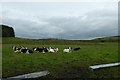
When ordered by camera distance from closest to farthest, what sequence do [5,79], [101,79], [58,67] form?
[5,79]
[101,79]
[58,67]

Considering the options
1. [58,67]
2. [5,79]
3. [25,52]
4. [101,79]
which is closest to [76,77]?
[101,79]

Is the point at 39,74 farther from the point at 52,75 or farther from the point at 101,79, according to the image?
the point at 101,79

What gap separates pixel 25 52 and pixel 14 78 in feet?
55.0

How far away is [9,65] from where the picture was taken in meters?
22.9

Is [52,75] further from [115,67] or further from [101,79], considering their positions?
[115,67]

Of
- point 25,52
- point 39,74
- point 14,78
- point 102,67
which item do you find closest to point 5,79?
point 14,78

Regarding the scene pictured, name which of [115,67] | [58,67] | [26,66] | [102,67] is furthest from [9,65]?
[115,67]

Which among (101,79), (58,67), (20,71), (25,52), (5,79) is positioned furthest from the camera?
(25,52)

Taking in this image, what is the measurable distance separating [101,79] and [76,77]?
1957mm

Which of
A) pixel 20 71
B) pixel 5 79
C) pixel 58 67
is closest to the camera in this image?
pixel 5 79

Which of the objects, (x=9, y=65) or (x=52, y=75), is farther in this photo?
(x=9, y=65)

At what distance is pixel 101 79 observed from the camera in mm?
18312

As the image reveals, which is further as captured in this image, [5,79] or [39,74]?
[39,74]

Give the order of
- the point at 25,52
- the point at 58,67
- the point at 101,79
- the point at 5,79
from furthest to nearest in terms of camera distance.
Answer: the point at 25,52 < the point at 58,67 < the point at 101,79 < the point at 5,79
